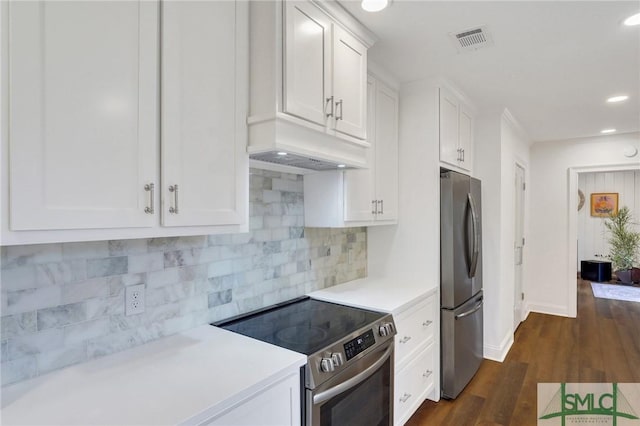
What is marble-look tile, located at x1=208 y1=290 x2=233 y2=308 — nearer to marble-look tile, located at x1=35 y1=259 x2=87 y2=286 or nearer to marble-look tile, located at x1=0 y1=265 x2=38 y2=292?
marble-look tile, located at x1=35 y1=259 x2=87 y2=286

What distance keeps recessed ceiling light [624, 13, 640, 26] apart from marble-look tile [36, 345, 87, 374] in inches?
119

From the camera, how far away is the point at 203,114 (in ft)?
4.42

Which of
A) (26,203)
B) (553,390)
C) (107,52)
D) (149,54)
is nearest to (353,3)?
(149,54)

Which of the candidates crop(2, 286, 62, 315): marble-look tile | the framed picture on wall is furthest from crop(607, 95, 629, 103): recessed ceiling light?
the framed picture on wall

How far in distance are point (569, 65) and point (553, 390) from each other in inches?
99.6

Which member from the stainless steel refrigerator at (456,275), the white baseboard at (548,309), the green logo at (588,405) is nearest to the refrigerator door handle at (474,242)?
the stainless steel refrigerator at (456,275)

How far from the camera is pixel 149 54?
1.17 meters

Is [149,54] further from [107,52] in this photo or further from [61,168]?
[61,168]

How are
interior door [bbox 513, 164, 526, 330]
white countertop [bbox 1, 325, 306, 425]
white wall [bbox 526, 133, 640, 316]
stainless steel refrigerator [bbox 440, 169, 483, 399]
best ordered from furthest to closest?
white wall [bbox 526, 133, 640, 316] → interior door [bbox 513, 164, 526, 330] → stainless steel refrigerator [bbox 440, 169, 483, 399] → white countertop [bbox 1, 325, 306, 425]

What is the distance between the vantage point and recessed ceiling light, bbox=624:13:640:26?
1.85 metres

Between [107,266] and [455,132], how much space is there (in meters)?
2.72

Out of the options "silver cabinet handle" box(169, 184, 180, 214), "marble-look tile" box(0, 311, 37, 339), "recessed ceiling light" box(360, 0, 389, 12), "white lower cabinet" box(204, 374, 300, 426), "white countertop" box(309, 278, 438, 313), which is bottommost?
"white lower cabinet" box(204, 374, 300, 426)

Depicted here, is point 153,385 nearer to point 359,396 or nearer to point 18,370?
point 18,370

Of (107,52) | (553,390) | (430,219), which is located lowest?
(553,390)
